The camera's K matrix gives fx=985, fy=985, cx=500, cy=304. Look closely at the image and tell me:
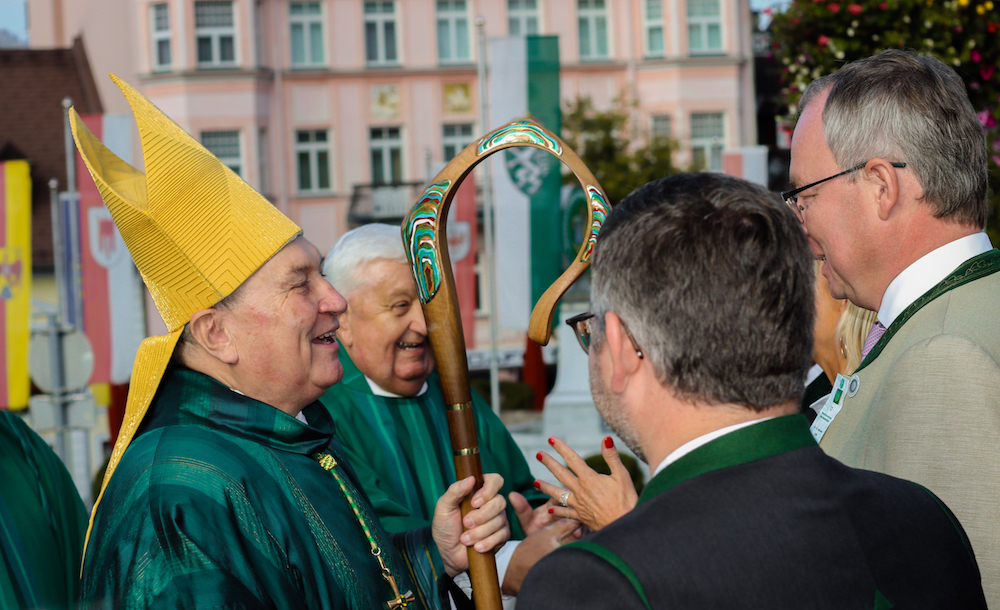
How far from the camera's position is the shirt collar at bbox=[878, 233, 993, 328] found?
2.00m

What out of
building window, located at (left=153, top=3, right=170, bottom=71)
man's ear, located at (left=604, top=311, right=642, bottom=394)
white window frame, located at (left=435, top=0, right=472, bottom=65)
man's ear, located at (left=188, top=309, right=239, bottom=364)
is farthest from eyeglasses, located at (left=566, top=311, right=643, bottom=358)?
building window, located at (left=153, top=3, right=170, bottom=71)

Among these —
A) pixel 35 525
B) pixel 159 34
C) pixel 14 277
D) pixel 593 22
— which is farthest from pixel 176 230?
pixel 593 22

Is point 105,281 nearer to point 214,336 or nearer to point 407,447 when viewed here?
→ point 407,447

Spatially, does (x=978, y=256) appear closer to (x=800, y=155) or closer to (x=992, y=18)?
(x=800, y=155)

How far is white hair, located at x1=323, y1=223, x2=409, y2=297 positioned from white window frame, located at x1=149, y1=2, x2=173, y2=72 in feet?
78.5

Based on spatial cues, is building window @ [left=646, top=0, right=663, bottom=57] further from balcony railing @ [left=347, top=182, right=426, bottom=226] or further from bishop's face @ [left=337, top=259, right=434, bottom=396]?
bishop's face @ [left=337, top=259, right=434, bottom=396]

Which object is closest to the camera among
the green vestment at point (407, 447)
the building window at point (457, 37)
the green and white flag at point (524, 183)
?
the green vestment at point (407, 447)

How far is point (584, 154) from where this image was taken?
22.5 metres

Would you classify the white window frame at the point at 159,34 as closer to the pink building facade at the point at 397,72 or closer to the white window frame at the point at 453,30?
the pink building facade at the point at 397,72

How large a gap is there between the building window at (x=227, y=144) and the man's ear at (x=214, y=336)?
23.8 metres

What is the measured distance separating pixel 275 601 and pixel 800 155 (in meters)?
1.44

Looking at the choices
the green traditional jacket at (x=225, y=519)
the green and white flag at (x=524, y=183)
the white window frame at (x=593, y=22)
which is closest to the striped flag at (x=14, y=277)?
the green and white flag at (x=524, y=183)

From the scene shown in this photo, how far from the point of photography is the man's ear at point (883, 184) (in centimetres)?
200

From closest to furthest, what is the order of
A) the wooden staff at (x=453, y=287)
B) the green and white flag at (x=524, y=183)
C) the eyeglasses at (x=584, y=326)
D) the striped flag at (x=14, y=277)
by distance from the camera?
the eyeglasses at (x=584, y=326) < the wooden staff at (x=453, y=287) < the green and white flag at (x=524, y=183) < the striped flag at (x=14, y=277)
